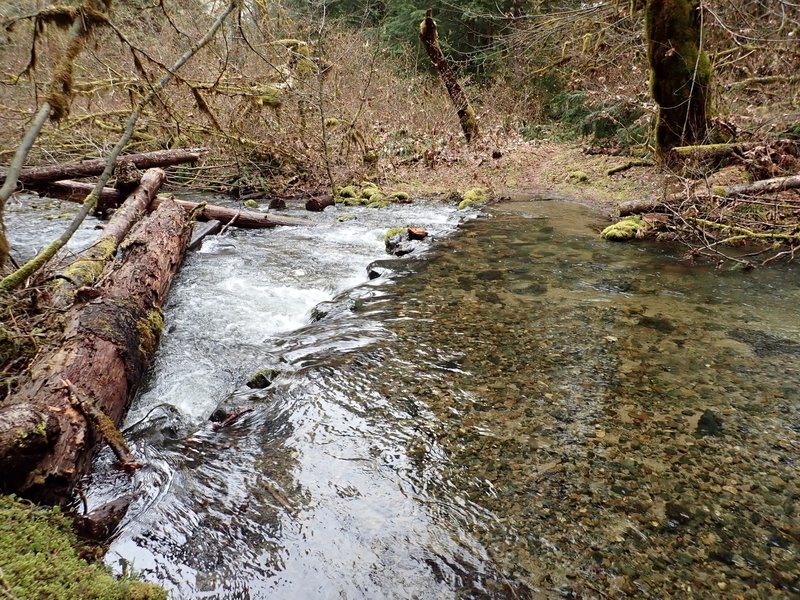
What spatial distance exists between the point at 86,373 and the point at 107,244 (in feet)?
10.6

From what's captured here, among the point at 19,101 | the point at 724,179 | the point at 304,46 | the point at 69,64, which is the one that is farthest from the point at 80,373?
the point at 304,46

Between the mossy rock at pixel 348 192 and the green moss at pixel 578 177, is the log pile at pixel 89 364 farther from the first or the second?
the green moss at pixel 578 177

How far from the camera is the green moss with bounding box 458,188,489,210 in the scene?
10.8m

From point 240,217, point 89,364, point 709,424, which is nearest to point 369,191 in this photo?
point 240,217

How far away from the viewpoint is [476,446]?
282 cm

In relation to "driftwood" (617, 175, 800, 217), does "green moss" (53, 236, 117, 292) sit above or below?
above

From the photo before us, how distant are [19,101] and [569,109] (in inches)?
570

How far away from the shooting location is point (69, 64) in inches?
96.0

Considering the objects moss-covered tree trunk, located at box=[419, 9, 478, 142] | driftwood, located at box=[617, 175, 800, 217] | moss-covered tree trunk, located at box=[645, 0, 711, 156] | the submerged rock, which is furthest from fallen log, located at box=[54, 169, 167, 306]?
moss-covered tree trunk, located at box=[419, 9, 478, 142]

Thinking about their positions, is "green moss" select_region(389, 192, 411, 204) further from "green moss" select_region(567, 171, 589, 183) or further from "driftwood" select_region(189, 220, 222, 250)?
"driftwood" select_region(189, 220, 222, 250)

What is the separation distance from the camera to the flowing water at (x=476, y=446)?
81.7 inches

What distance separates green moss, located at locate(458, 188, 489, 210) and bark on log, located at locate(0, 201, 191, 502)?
722 cm

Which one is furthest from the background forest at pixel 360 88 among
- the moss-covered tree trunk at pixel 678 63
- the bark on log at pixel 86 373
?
A: the bark on log at pixel 86 373

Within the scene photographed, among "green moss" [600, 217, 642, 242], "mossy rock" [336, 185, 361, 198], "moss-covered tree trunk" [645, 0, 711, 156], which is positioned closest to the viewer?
"green moss" [600, 217, 642, 242]
